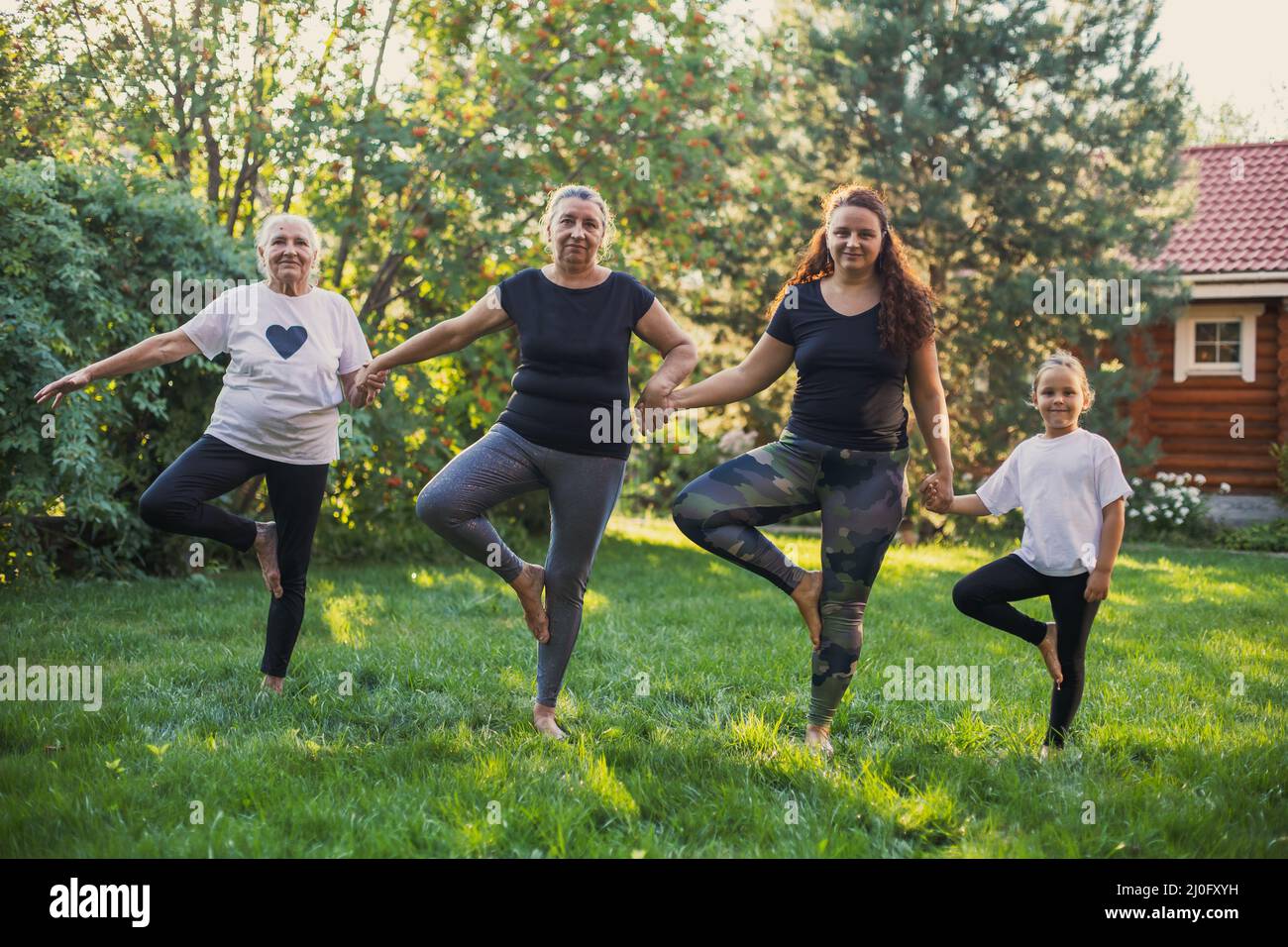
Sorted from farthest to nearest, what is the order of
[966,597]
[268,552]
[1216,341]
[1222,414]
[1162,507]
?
1. [1216,341]
2. [1222,414]
3. [1162,507]
4. [268,552]
5. [966,597]

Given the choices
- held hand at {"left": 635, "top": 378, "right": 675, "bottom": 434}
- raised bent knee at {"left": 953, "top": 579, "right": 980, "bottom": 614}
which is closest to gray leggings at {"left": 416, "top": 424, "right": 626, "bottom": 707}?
held hand at {"left": 635, "top": 378, "right": 675, "bottom": 434}

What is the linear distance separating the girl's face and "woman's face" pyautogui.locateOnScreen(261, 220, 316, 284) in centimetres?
314

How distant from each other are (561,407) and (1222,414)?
1444cm

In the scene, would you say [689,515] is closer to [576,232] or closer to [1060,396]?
[576,232]

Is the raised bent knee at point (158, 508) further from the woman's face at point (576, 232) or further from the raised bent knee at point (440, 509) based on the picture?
the woman's face at point (576, 232)

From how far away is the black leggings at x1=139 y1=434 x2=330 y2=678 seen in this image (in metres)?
4.55

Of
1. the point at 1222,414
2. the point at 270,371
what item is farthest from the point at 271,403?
the point at 1222,414

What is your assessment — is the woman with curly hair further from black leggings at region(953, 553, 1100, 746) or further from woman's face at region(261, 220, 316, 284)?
woman's face at region(261, 220, 316, 284)

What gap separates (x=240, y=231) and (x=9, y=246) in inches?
127

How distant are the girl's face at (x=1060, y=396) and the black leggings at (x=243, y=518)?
120 inches

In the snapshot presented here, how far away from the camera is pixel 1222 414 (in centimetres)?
1573

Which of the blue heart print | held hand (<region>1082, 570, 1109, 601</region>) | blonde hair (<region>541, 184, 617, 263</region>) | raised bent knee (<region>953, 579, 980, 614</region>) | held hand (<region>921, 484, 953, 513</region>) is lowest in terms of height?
raised bent knee (<region>953, 579, 980, 614</region>)

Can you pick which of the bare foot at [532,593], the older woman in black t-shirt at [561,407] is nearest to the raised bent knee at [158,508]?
the older woman in black t-shirt at [561,407]
